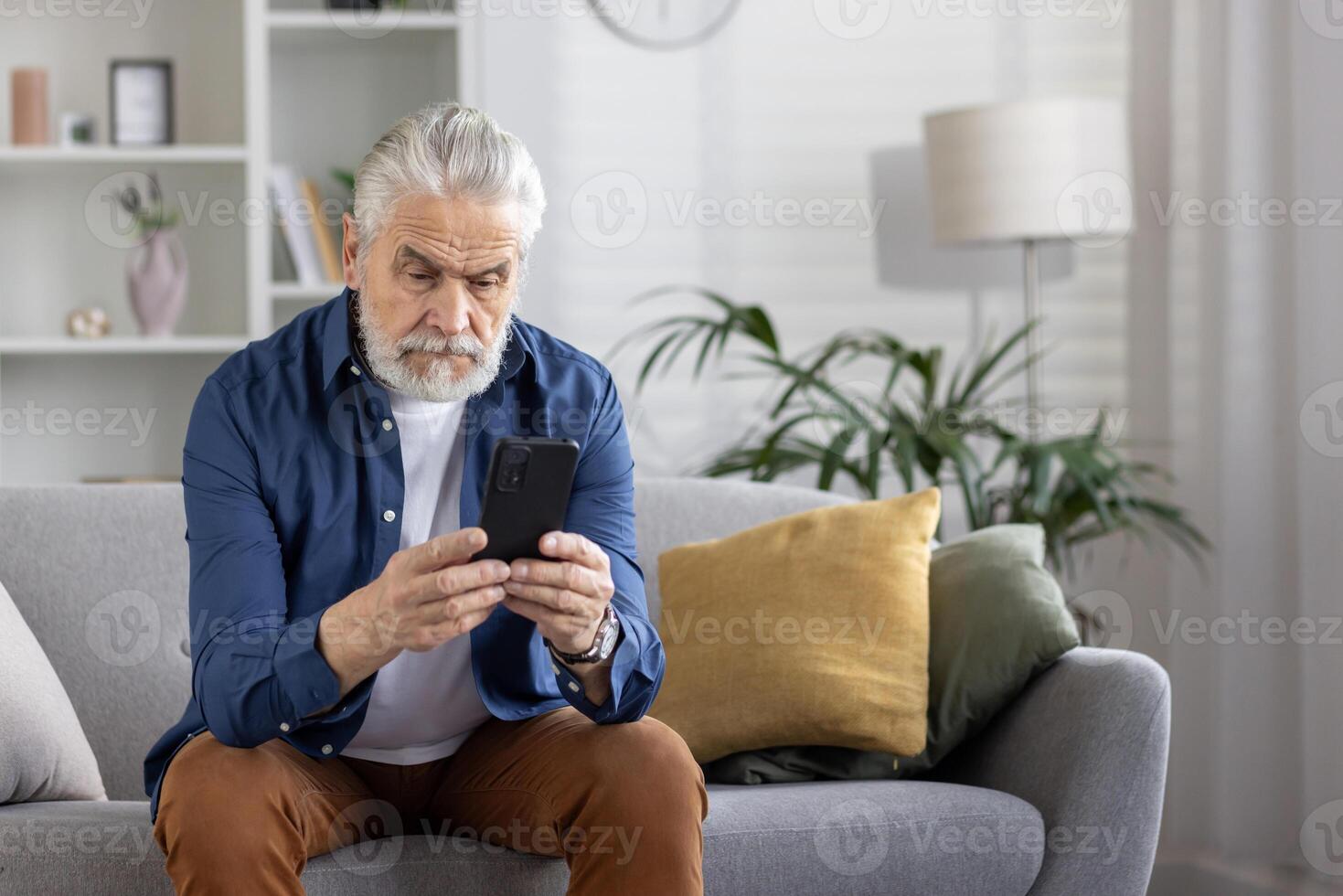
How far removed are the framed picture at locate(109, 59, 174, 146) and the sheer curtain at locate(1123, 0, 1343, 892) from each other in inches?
86.9

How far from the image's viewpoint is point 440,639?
1.32 m

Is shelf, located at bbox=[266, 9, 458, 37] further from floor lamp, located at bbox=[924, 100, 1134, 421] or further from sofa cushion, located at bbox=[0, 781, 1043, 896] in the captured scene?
sofa cushion, located at bbox=[0, 781, 1043, 896]

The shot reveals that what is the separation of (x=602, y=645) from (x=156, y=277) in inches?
80.8

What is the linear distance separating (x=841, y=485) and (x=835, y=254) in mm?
544

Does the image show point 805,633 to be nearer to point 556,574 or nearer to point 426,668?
point 426,668

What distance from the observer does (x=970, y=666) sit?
1.94 m

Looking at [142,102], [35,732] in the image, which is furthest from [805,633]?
[142,102]

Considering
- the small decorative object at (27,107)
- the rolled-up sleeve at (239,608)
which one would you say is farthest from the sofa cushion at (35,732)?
the small decorative object at (27,107)

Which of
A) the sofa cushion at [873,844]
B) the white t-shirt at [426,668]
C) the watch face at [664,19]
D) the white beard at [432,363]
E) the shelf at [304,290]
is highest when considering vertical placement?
the watch face at [664,19]

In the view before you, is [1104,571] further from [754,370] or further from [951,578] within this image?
[951,578]

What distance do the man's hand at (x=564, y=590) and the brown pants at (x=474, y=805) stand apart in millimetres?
145

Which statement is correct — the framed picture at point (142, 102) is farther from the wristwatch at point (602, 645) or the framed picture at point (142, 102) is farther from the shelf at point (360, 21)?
the wristwatch at point (602, 645)

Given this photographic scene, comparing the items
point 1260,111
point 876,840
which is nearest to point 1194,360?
point 1260,111

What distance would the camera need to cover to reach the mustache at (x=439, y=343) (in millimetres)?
1503
